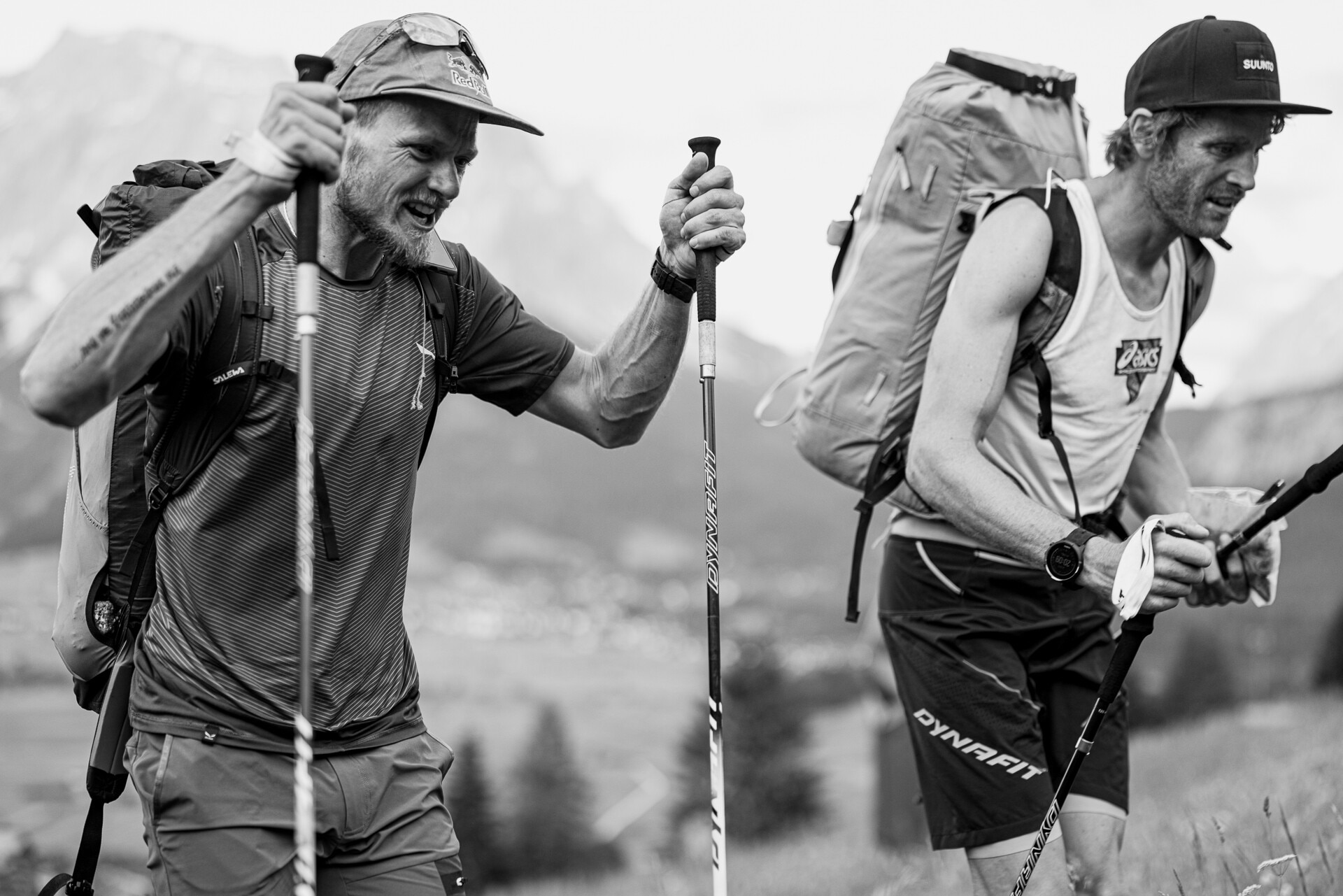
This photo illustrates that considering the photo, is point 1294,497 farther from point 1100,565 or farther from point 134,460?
point 134,460

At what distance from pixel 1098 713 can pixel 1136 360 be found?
1313mm

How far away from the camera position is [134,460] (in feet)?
13.7

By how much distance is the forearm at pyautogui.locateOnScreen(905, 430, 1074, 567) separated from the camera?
14.5 ft

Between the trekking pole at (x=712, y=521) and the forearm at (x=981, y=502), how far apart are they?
27.5 inches

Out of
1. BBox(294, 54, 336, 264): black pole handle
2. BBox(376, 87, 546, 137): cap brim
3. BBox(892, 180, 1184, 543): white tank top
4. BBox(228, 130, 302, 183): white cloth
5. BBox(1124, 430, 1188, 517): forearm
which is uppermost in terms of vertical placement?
BBox(376, 87, 546, 137): cap brim

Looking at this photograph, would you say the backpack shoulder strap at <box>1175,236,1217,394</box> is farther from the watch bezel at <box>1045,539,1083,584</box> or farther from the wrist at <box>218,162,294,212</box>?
the wrist at <box>218,162,294,212</box>

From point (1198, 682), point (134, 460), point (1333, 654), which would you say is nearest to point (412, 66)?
point (134, 460)

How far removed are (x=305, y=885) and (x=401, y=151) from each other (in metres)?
2.02

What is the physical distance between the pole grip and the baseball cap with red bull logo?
225cm

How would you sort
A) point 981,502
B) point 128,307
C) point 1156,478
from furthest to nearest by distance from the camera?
point 1156,478 < point 981,502 < point 128,307

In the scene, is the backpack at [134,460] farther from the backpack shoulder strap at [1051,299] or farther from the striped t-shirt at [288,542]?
the backpack shoulder strap at [1051,299]

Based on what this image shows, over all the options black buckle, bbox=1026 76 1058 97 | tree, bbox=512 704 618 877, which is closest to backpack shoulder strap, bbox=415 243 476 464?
black buckle, bbox=1026 76 1058 97

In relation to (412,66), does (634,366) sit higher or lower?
lower

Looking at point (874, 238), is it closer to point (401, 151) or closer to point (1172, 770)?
point (401, 151)
